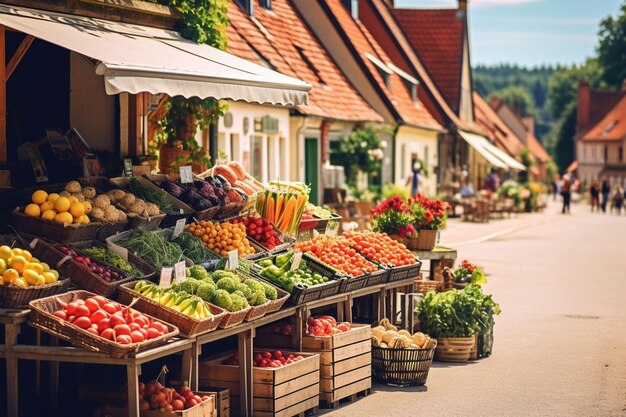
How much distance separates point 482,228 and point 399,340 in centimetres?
2755

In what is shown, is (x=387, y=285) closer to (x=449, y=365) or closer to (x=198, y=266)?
(x=449, y=365)

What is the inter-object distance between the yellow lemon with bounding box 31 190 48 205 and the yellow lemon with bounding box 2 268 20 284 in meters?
1.54

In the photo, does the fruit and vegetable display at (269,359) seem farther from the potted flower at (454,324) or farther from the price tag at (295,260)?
the potted flower at (454,324)

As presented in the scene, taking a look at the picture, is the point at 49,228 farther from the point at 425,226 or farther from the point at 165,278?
the point at 425,226

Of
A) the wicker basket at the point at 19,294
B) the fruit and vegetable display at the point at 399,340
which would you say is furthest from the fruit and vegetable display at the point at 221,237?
the wicker basket at the point at 19,294

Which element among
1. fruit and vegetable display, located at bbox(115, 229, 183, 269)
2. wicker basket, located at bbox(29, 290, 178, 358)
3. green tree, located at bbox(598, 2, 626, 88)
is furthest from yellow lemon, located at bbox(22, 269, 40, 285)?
green tree, located at bbox(598, 2, 626, 88)

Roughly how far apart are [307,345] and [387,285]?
7.58 ft

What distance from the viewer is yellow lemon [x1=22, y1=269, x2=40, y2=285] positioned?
9.39m

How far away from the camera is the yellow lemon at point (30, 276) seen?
9.39 metres

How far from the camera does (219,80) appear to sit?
37.2 ft

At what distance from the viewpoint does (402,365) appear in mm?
12578

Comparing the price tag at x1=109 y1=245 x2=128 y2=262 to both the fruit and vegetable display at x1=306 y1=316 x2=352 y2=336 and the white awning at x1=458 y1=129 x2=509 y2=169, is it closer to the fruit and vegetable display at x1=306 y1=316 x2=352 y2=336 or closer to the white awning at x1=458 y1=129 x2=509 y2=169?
the fruit and vegetable display at x1=306 y1=316 x2=352 y2=336

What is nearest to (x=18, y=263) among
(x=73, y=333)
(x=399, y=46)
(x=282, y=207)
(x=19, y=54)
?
(x=73, y=333)

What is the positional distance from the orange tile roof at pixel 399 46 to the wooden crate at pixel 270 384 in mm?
33364
